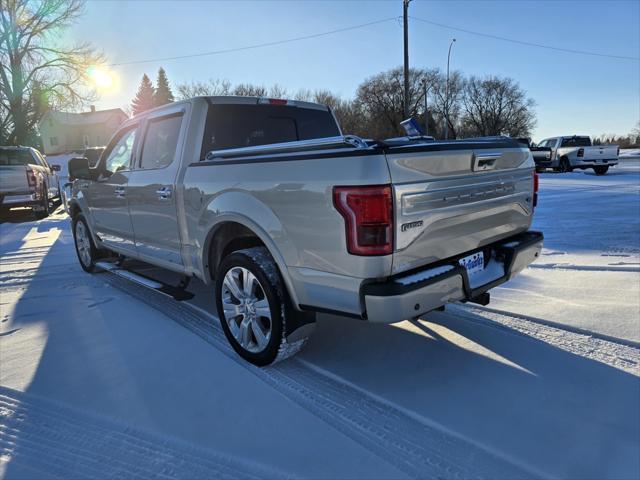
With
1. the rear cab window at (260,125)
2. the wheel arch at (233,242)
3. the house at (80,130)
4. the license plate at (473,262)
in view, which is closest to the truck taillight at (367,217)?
the wheel arch at (233,242)

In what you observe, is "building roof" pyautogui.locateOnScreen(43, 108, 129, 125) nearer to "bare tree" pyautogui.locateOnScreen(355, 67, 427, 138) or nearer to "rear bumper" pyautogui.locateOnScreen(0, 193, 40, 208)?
"bare tree" pyautogui.locateOnScreen(355, 67, 427, 138)

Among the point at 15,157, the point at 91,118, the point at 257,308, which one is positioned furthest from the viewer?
the point at 91,118

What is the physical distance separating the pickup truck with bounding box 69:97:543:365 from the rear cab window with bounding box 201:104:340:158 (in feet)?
0.04

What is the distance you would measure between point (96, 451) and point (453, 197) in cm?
237

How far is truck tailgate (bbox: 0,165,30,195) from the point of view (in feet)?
34.4

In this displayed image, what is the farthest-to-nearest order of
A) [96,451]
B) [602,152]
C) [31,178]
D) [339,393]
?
[602,152], [31,178], [339,393], [96,451]

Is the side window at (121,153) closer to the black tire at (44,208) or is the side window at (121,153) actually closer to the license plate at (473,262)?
the license plate at (473,262)

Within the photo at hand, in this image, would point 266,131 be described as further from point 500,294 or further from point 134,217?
point 500,294

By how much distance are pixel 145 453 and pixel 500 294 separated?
340cm

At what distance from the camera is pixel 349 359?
10.3ft

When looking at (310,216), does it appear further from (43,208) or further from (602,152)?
(602,152)

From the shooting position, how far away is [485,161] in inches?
110

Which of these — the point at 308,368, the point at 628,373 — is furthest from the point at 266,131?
the point at 628,373

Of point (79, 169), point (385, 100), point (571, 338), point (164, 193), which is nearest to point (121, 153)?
point (79, 169)
